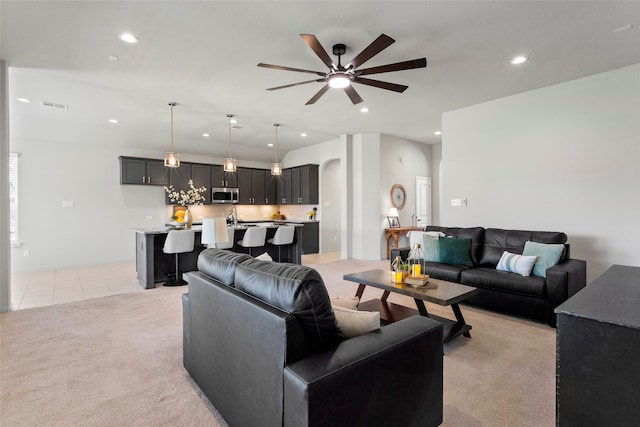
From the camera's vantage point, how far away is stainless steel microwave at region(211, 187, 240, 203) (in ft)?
27.9

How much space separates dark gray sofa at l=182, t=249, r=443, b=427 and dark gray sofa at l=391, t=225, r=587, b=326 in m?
2.31

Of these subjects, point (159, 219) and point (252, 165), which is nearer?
point (159, 219)

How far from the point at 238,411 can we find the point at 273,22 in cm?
305

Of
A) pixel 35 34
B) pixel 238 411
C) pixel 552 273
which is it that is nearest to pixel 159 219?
pixel 35 34

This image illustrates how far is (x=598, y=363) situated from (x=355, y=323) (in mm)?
979

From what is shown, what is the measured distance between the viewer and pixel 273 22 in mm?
2857

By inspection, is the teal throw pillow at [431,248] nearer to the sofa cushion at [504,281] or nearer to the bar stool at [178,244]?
the sofa cushion at [504,281]

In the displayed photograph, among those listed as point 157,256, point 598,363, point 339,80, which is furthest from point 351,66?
point 157,256

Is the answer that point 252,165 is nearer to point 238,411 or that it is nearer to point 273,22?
point 273,22

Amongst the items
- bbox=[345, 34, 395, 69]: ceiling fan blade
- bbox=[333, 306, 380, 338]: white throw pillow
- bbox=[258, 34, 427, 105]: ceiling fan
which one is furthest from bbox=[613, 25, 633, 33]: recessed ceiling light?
bbox=[333, 306, 380, 338]: white throw pillow

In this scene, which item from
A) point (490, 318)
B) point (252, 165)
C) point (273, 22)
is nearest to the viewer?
point (273, 22)

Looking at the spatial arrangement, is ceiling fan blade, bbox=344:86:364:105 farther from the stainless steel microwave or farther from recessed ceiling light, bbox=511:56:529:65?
the stainless steel microwave

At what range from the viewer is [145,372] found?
2.35m

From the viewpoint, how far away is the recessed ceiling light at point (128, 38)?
303cm
